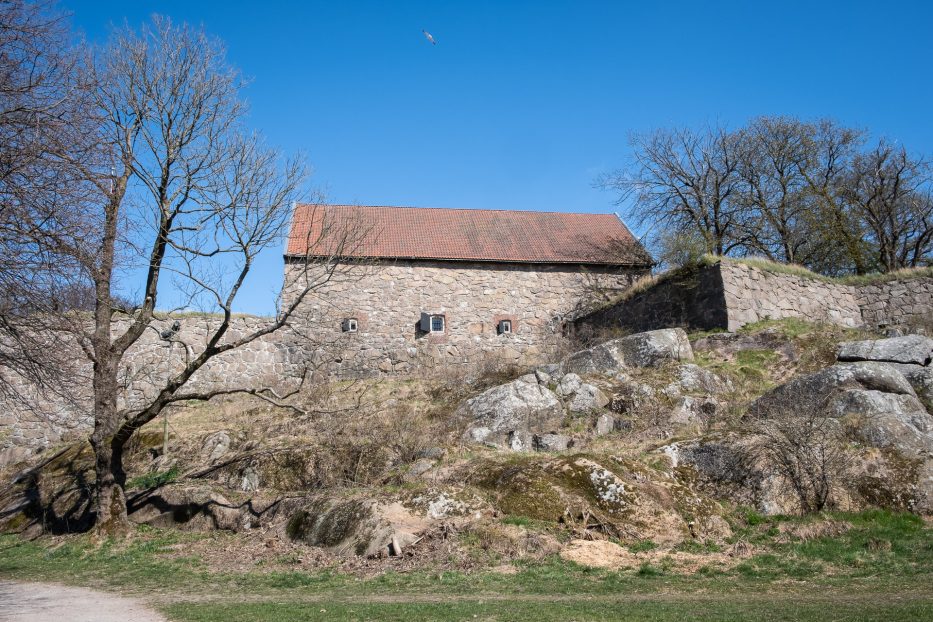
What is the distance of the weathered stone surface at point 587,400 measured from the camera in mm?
14195

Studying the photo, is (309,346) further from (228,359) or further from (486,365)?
(486,365)

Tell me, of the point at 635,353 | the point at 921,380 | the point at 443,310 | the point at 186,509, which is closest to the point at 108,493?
the point at 186,509

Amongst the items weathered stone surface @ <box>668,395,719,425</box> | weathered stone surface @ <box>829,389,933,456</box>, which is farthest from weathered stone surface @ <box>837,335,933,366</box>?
weathered stone surface @ <box>668,395,719,425</box>

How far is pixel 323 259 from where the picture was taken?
15.3 m

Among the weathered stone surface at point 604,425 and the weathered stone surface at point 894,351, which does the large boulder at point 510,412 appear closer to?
the weathered stone surface at point 604,425

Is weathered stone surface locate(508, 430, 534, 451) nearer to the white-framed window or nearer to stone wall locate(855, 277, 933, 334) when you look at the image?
the white-framed window

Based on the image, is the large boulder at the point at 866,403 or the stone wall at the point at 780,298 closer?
the large boulder at the point at 866,403

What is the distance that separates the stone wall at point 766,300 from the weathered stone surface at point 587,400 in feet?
16.6

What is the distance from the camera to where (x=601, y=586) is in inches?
309

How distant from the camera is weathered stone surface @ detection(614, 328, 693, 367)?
1630 cm

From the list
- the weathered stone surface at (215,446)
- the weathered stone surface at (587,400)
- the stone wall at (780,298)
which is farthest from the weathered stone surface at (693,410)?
the weathered stone surface at (215,446)

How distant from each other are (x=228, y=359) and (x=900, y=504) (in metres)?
18.1

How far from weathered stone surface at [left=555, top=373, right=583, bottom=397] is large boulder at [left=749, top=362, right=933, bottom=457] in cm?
368

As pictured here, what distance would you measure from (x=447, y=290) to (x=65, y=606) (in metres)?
16.4
